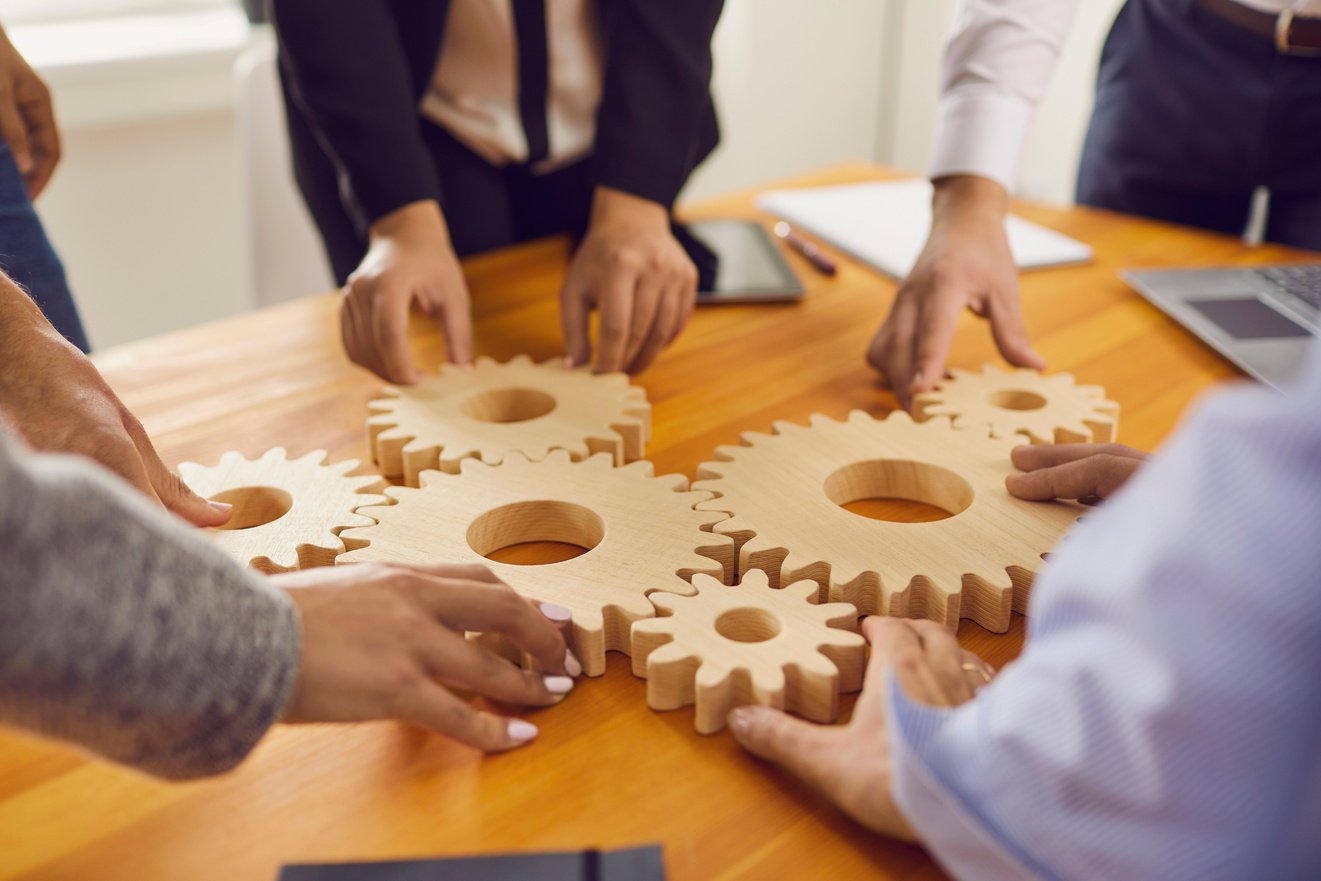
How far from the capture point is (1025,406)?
1221 millimetres

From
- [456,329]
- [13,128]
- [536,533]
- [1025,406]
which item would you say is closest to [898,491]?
[1025,406]

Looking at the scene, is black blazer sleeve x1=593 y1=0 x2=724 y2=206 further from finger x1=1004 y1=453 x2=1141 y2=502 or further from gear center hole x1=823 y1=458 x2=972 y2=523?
finger x1=1004 y1=453 x2=1141 y2=502

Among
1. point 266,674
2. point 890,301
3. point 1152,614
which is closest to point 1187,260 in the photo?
point 890,301

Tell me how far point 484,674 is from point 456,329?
657mm

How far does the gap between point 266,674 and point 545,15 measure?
3.78 feet

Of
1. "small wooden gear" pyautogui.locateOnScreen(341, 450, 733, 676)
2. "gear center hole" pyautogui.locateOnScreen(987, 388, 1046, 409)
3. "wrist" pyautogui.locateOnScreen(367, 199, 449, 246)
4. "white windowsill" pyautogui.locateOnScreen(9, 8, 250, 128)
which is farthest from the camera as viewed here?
"white windowsill" pyautogui.locateOnScreen(9, 8, 250, 128)

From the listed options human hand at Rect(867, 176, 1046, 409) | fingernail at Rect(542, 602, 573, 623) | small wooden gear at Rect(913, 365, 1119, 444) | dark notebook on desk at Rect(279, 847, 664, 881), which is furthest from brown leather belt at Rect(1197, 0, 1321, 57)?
dark notebook on desk at Rect(279, 847, 664, 881)

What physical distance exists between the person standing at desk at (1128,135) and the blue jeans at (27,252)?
3.20ft

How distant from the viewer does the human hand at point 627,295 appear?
4.16ft

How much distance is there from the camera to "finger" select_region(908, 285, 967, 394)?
1.22m

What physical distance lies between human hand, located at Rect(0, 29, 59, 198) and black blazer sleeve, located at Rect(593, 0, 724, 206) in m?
0.69

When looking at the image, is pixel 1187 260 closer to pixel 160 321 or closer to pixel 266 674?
pixel 266 674

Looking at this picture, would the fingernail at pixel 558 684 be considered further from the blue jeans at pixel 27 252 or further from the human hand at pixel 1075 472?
the blue jeans at pixel 27 252

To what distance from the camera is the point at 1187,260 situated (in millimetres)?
1655
